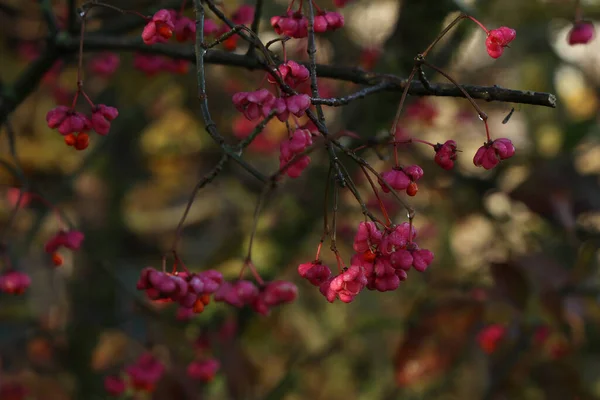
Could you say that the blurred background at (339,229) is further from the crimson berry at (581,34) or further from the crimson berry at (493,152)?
the crimson berry at (581,34)

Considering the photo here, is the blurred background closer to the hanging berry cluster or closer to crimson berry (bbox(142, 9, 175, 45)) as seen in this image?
the hanging berry cluster

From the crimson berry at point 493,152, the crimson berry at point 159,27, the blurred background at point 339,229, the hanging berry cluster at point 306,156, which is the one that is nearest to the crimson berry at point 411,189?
the hanging berry cluster at point 306,156

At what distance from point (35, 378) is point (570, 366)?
2.23 m

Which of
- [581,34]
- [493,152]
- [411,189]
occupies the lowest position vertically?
[411,189]

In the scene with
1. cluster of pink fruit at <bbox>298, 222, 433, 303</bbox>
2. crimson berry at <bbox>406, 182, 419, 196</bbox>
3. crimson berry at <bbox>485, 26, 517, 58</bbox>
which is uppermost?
crimson berry at <bbox>485, 26, 517, 58</bbox>

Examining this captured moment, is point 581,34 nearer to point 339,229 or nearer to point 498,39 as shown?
point 498,39

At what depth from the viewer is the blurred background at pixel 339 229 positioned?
2.13 metres

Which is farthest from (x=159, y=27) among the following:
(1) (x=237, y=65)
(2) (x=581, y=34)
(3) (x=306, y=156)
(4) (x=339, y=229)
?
(4) (x=339, y=229)

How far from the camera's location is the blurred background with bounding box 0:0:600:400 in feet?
6.99

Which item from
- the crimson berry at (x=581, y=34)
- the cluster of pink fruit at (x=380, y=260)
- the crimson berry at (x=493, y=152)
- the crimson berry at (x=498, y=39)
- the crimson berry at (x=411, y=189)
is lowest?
the cluster of pink fruit at (x=380, y=260)

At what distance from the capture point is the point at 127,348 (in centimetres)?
351

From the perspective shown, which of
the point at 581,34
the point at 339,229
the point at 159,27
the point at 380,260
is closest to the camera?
the point at 380,260

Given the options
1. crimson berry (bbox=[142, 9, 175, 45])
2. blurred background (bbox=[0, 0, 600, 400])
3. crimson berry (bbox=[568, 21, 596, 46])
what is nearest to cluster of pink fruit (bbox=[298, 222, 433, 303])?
blurred background (bbox=[0, 0, 600, 400])

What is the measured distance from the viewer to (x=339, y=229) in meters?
3.17
